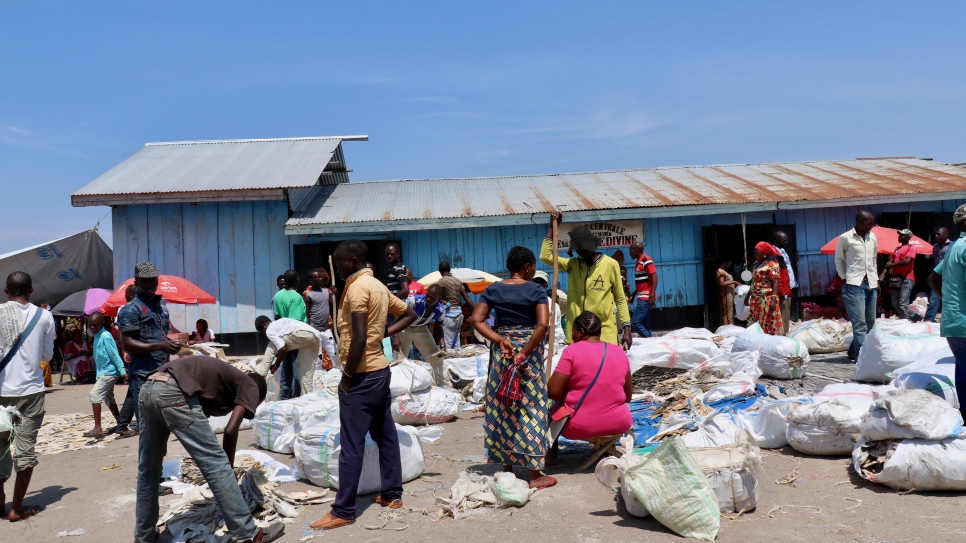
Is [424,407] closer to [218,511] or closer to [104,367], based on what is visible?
[218,511]

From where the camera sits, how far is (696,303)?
13.4m

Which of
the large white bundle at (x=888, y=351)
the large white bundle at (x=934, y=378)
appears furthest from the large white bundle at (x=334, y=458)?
the large white bundle at (x=888, y=351)

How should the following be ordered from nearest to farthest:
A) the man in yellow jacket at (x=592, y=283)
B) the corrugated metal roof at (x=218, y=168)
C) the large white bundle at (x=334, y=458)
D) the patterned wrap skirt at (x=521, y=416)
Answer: the patterned wrap skirt at (x=521, y=416)
the large white bundle at (x=334, y=458)
the man in yellow jacket at (x=592, y=283)
the corrugated metal roof at (x=218, y=168)

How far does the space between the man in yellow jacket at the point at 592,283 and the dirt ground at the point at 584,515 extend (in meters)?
1.13

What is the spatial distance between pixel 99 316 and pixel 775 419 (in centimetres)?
691

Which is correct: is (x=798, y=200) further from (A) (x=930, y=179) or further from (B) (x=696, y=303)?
(A) (x=930, y=179)

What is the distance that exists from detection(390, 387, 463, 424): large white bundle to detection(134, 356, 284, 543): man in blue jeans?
2875mm

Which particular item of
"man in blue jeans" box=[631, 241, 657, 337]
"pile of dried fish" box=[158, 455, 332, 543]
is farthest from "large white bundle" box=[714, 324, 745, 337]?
"pile of dried fish" box=[158, 455, 332, 543]

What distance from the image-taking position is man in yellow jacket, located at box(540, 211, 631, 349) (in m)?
5.62

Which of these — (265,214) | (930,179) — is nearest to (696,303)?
(930,179)

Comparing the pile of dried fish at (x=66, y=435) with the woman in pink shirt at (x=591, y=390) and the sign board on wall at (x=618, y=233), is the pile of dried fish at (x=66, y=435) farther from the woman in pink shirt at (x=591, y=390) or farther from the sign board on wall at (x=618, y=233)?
the sign board on wall at (x=618, y=233)

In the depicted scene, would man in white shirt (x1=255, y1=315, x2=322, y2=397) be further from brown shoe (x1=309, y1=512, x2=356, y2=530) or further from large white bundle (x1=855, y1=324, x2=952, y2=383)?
large white bundle (x1=855, y1=324, x2=952, y2=383)

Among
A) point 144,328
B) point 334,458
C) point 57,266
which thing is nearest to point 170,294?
point 144,328

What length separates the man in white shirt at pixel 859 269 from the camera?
7945mm
